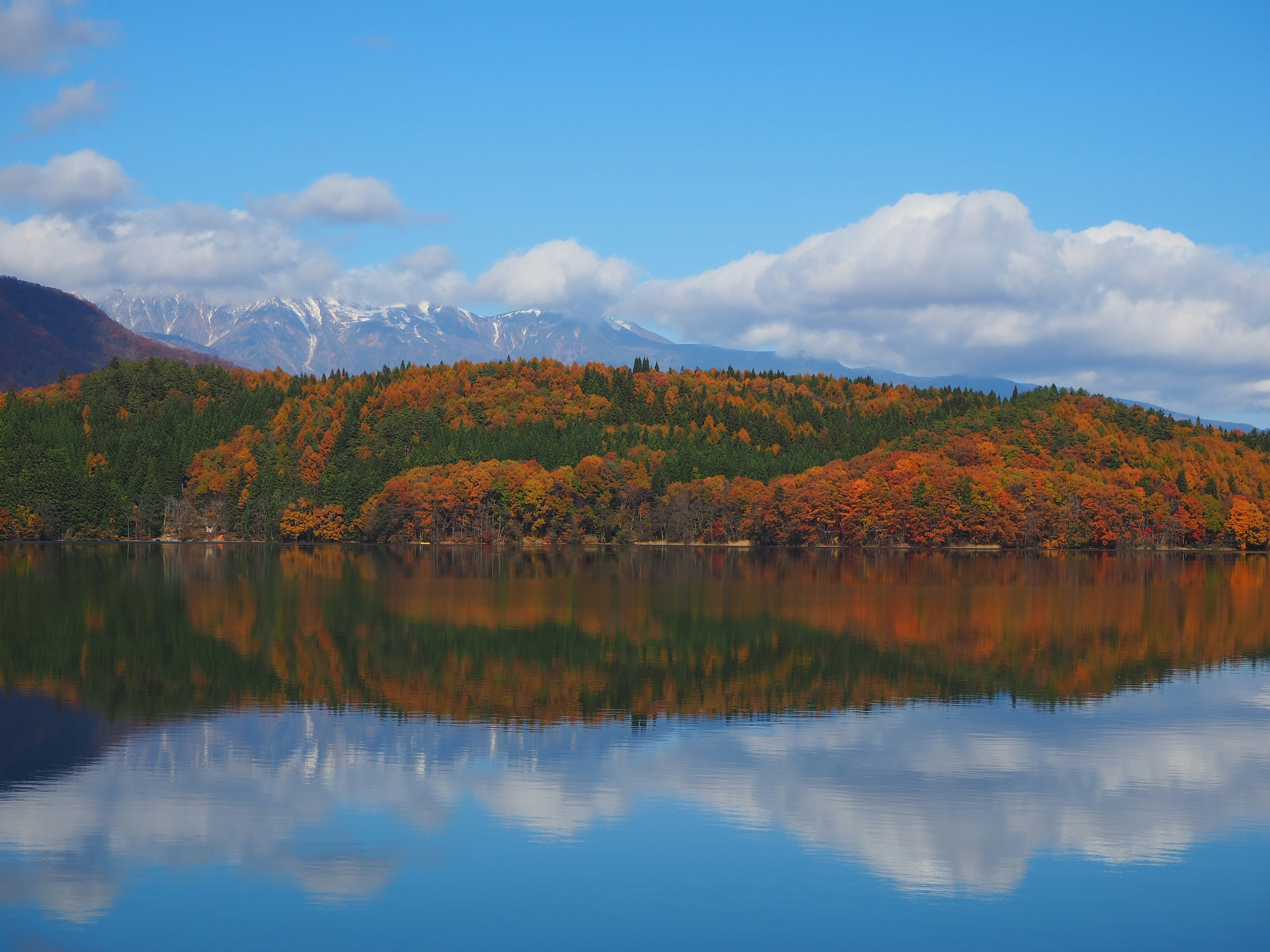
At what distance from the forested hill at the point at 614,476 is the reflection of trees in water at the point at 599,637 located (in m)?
58.1

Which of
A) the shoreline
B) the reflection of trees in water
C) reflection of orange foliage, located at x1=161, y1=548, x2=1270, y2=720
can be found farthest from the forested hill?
the reflection of trees in water

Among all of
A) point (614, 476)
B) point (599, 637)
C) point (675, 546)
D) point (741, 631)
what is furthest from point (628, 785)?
point (614, 476)

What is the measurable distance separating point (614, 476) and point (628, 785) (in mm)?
124110

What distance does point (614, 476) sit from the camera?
145500 mm

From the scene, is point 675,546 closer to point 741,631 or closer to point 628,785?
point 741,631

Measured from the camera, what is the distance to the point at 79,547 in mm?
124312

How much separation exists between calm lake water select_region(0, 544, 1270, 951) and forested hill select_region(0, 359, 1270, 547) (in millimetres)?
93916

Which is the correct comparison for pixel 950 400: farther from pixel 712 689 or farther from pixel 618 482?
pixel 712 689

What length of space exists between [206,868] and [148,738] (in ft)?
28.3

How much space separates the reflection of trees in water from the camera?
101ft

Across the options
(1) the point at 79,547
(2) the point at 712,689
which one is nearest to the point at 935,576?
(2) the point at 712,689

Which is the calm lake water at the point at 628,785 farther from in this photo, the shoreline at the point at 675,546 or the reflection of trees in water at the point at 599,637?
the shoreline at the point at 675,546

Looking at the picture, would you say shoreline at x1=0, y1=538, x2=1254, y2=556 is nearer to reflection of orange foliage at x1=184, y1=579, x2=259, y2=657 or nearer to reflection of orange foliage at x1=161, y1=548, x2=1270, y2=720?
reflection of orange foliage at x1=161, y1=548, x2=1270, y2=720

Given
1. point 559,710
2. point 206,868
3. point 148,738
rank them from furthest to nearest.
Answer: point 559,710 < point 148,738 < point 206,868
